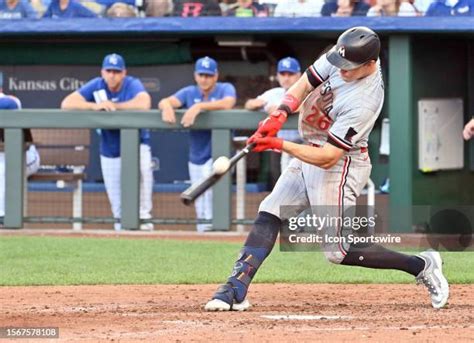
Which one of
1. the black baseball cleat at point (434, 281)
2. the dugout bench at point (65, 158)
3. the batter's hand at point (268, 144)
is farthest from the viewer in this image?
the dugout bench at point (65, 158)

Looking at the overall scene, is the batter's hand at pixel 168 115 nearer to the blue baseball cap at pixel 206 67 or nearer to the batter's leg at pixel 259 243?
the blue baseball cap at pixel 206 67

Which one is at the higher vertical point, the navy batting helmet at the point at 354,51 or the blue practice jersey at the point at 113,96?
the navy batting helmet at the point at 354,51

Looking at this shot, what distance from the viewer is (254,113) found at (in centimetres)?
1249

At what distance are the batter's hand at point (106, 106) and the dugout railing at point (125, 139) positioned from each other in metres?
0.05

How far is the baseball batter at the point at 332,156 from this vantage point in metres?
6.69

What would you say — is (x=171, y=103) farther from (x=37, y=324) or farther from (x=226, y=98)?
(x=37, y=324)

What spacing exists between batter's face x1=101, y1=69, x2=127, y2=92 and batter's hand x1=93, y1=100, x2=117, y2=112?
0.59 ft

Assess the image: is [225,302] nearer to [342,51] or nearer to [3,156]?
[342,51]

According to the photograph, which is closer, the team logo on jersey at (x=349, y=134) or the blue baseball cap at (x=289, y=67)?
the team logo on jersey at (x=349, y=134)

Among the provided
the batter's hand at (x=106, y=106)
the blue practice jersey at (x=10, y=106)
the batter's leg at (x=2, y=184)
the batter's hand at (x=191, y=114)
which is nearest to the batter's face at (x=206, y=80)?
the batter's hand at (x=191, y=114)

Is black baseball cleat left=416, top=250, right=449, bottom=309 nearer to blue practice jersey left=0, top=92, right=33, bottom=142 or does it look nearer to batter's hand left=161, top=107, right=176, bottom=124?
batter's hand left=161, top=107, right=176, bottom=124

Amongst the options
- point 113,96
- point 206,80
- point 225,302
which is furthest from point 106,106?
point 225,302

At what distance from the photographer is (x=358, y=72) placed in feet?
22.2

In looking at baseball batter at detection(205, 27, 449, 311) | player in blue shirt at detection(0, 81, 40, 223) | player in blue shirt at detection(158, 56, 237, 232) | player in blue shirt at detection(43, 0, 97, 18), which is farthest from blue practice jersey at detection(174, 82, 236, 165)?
baseball batter at detection(205, 27, 449, 311)
